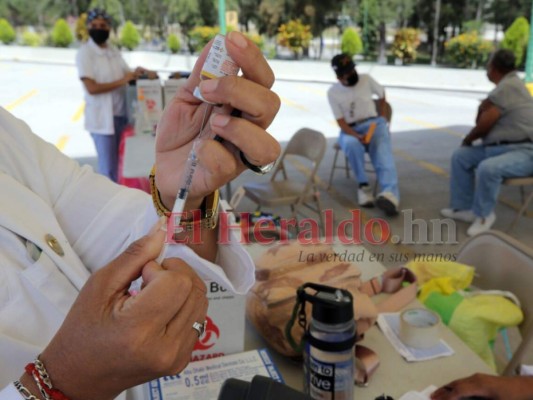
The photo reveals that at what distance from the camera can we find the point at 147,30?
2080 cm

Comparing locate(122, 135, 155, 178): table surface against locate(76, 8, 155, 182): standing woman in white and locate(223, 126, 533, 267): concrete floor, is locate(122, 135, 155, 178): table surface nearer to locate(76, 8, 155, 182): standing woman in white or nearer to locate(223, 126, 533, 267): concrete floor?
locate(76, 8, 155, 182): standing woman in white

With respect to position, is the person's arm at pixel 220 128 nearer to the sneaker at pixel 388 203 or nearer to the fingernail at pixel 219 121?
the fingernail at pixel 219 121

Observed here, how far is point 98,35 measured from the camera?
393 centimetres

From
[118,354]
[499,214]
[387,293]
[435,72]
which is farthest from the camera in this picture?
[435,72]

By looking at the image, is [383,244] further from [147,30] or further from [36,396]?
[147,30]

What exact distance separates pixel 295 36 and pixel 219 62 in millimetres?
17034

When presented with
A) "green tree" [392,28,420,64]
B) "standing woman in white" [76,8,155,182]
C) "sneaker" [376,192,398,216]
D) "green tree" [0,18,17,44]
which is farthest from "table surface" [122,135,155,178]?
"green tree" [0,18,17,44]

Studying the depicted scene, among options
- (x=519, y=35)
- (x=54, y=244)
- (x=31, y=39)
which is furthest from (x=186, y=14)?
(x=54, y=244)

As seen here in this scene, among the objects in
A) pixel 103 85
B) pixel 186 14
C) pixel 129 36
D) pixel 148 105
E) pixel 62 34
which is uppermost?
pixel 186 14

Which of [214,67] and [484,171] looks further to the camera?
[484,171]

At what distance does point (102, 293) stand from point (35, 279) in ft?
0.90

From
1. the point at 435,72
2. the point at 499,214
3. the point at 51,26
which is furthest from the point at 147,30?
the point at 499,214

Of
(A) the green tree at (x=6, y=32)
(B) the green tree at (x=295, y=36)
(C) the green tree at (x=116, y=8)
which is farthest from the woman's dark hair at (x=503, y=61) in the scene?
(A) the green tree at (x=6, y=32)

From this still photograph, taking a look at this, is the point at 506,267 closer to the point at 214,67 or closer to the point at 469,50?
the point at 214,67
